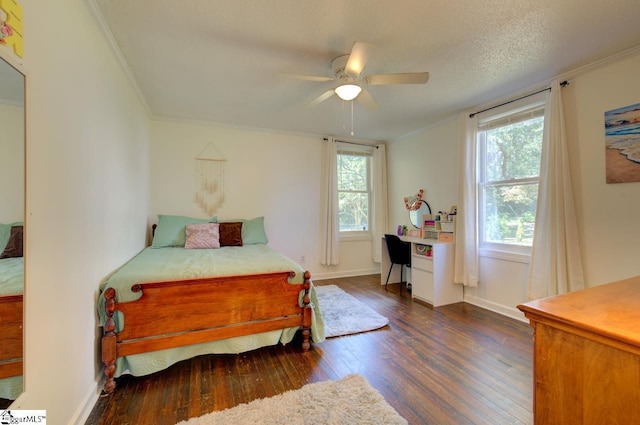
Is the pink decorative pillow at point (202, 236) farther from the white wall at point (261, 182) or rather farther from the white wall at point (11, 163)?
the white wall at point (11, 163)

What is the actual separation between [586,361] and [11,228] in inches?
76.1

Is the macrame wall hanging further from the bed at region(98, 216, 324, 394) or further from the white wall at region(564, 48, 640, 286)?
the white wall at region(564, 48, 640, 286)

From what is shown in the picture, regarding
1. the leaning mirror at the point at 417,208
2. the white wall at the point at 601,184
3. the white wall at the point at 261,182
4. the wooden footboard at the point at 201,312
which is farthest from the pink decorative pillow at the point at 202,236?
the white wall at the point at 601,184

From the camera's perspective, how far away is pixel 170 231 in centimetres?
329

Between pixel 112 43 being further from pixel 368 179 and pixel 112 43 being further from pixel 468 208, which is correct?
pixel 368 179

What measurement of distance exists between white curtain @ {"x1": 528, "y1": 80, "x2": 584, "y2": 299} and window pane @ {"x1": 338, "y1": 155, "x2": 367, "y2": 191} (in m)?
2.67

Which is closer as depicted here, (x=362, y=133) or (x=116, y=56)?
(x=116, y=56)

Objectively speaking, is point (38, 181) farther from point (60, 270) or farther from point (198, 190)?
point (198, 190)

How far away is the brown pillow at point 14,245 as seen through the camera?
924 millimetres

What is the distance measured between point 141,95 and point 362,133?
303cm

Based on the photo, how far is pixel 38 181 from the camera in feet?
3.58

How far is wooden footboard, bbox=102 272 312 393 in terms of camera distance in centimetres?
172

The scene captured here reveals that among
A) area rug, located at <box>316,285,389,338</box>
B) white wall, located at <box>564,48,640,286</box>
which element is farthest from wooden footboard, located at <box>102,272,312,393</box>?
white wall, located at <box>564,48,640,286</box>

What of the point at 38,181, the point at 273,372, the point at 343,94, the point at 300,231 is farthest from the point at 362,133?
the point at 38,181
